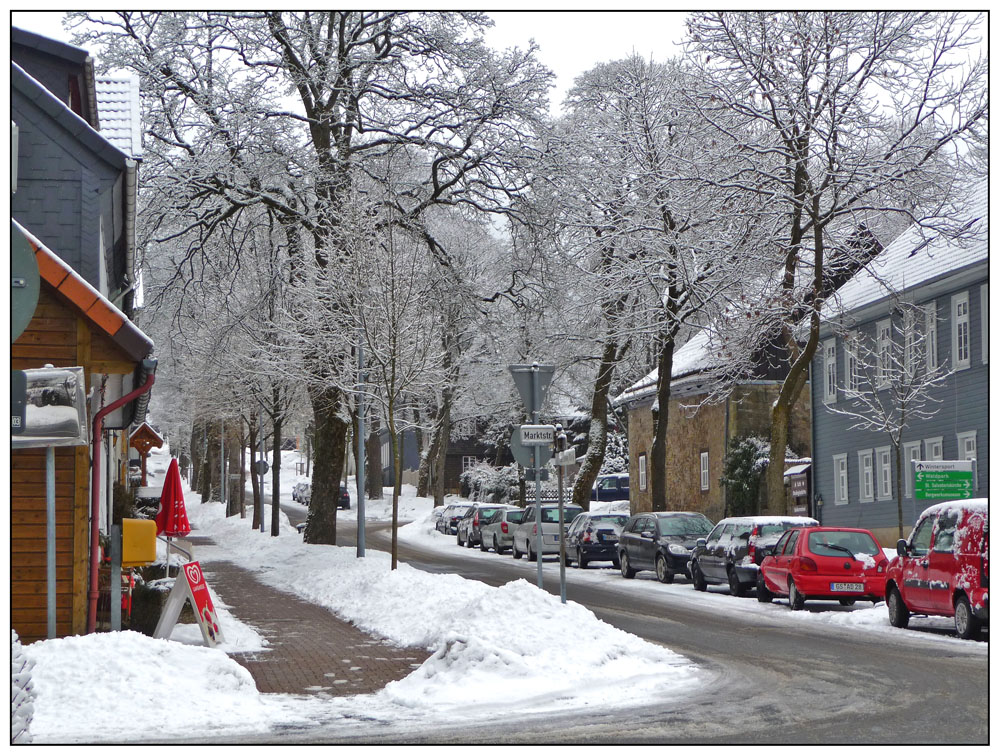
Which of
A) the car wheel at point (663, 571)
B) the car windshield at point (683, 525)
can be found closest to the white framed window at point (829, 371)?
the car windshield at point (683, 525)

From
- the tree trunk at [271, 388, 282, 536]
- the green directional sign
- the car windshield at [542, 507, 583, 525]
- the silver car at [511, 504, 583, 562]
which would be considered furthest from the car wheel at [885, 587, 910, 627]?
the tree trunk at [271, 388, 282, 536]

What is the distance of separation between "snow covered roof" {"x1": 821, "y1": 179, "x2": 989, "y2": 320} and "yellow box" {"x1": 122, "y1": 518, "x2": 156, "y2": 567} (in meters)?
19.0

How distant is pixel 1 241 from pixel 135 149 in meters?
12.8

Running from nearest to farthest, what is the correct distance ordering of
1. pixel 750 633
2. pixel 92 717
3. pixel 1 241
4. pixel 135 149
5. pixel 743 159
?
pixel 1 241 → pixel 92 717 → pixel 750 633 → pixel 135 149 → pixel 743 159

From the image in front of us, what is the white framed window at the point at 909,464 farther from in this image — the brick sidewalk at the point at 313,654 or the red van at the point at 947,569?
the brick sidewalk at the point at 313,654

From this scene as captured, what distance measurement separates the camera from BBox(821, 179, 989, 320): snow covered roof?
1194 inches

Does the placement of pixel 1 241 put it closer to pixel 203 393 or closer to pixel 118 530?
pixel 118 530

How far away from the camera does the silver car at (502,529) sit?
135 feet

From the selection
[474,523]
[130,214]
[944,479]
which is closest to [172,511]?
[130,214]

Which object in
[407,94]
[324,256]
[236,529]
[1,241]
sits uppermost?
[407,94]

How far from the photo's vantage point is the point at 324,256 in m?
26.6

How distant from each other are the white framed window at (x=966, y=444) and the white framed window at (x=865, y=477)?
15.2ft

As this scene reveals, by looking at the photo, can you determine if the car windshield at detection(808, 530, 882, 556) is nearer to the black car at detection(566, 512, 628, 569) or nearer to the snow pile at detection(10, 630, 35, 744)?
the black car at detection(566, 512, 628, 569)

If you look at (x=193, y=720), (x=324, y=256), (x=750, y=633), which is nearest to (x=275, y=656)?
(x=193, y=720)
